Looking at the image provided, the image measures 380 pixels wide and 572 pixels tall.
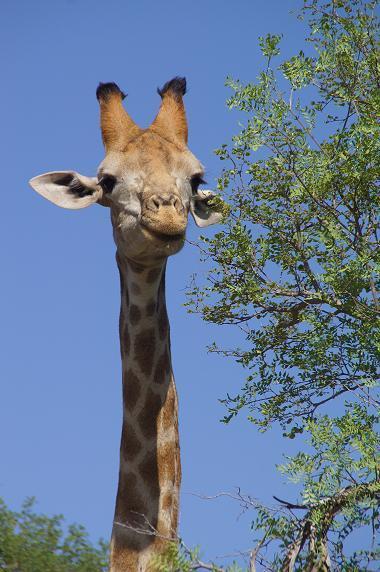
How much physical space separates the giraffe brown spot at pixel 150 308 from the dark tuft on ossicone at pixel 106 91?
191 centimetres

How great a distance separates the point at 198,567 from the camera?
574 centimetres

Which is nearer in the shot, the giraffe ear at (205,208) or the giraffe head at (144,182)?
the giraffe head at (144,182)

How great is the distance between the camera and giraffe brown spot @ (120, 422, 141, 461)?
7.83m

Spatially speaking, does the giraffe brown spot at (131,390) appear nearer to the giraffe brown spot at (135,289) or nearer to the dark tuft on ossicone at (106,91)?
the giraffe brown spot at (135,289)

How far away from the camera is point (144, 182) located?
25.2 feet

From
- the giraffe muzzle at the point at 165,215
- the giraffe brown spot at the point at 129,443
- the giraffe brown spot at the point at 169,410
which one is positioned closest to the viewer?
the giraffe muzzle at the point at 165,215

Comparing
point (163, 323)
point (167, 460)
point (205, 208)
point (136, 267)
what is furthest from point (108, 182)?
point (167, 460)

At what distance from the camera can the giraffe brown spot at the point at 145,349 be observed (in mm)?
8016

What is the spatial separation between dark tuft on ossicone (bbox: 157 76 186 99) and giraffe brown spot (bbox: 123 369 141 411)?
2598 mm

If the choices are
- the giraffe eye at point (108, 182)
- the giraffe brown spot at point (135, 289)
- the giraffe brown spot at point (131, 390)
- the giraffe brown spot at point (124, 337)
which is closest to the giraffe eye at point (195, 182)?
the giraffe eye at point (108, 182)

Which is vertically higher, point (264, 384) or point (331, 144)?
point (331, 144)

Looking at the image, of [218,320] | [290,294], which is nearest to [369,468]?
[290,294]

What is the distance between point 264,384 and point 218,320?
86 centimetres

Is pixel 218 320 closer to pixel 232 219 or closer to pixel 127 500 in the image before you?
pixel 232 219
